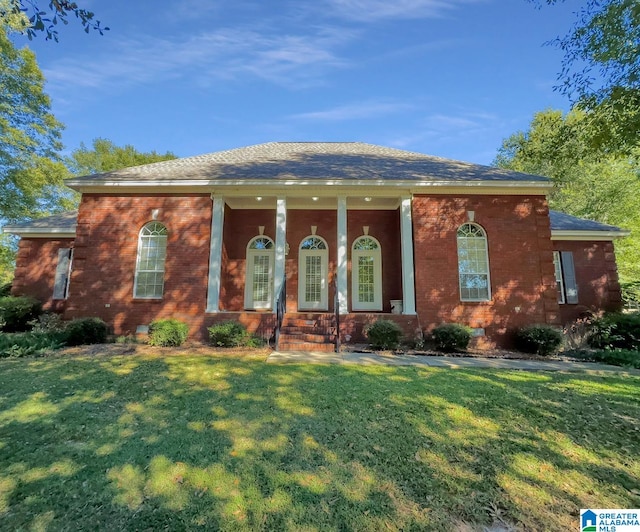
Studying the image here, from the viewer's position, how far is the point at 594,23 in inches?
266

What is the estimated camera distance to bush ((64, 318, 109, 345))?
8.48m

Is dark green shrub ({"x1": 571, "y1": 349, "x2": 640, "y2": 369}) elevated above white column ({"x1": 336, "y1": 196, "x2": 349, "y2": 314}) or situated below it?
below

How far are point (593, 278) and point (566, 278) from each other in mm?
1011

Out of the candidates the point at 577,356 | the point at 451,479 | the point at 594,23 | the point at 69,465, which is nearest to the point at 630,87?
the point at 594,23

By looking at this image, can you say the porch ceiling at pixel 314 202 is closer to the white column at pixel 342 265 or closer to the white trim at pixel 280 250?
the white trim at pixel 280 250

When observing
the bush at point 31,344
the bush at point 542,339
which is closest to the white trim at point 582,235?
the bush at point 542,339

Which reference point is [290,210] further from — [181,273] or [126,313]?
[126,313]

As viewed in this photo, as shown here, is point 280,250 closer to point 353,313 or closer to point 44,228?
point 353,313

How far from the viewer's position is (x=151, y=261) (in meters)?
10.4

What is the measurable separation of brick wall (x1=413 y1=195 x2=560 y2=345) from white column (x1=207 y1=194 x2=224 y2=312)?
6214mm

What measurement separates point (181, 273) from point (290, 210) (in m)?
4.47

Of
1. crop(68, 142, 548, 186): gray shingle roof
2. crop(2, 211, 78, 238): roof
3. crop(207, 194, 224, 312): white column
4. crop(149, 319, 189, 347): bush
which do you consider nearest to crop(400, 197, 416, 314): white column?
crop(68, 142, 548, 186): gray shingle roof

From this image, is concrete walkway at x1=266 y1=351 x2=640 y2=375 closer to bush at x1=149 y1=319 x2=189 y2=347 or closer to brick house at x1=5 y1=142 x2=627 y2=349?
brick house at x1=5 y1=142 x2=627 y2=349

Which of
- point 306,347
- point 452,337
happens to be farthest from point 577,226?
point 306,347
